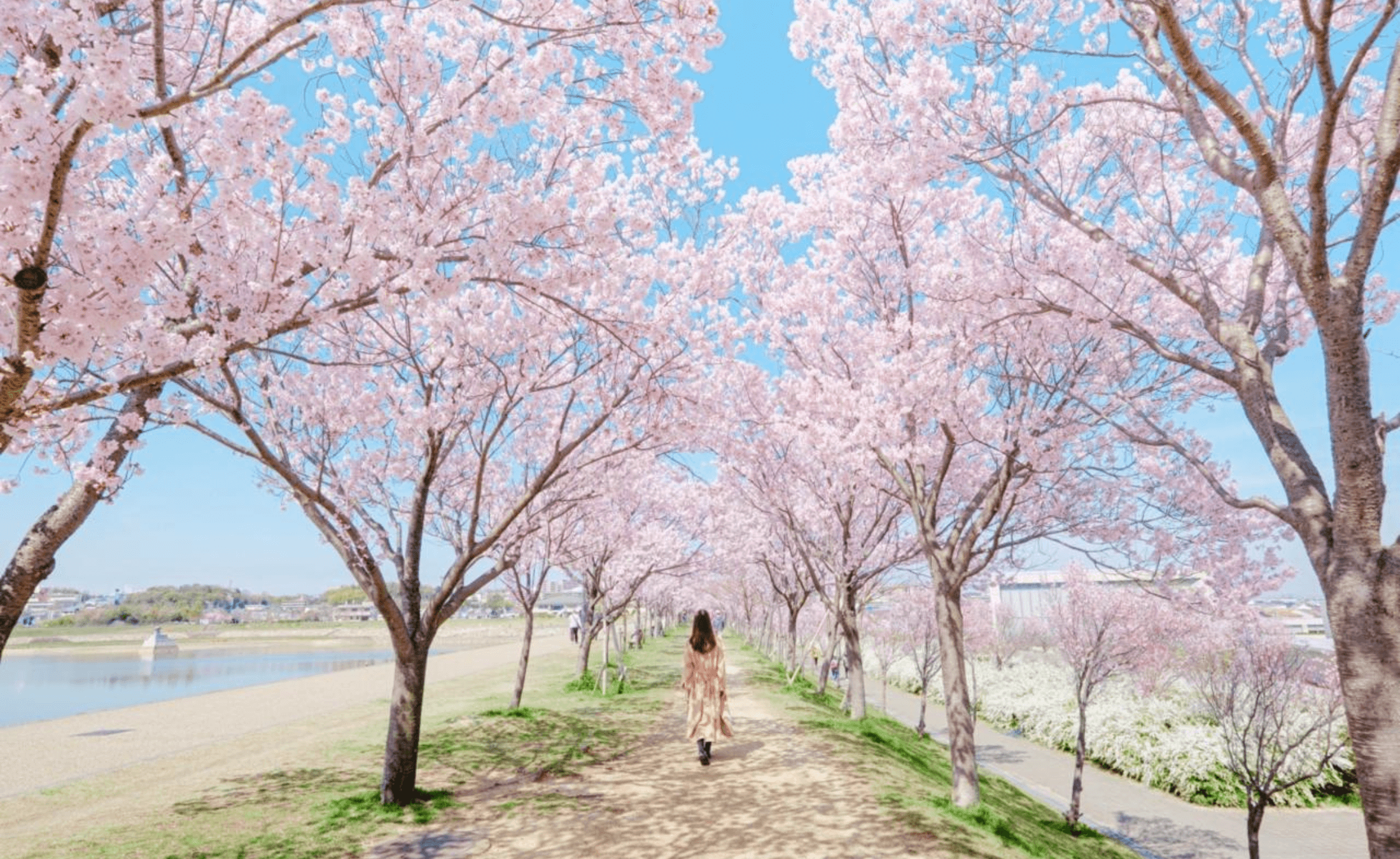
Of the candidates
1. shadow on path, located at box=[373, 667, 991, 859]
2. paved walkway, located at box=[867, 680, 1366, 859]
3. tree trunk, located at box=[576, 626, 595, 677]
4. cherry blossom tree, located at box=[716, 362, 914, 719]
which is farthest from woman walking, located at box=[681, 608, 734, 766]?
tree trunk, located at box=[576, 626, 595, 677]

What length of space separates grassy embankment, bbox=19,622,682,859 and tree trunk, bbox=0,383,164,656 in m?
2.94

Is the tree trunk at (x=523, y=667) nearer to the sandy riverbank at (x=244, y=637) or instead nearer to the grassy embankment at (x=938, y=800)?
the grassy embankment at (x=938, y=800)

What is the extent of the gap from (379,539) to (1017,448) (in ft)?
26.9

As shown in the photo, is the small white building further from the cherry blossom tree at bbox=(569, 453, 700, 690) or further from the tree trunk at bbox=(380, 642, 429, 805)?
the tree trunk at bbox=(380, 642, 429, 805)

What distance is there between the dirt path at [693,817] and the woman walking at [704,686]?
1.59ft

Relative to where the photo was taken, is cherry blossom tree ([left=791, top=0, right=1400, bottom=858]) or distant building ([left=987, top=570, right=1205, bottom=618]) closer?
cherry blossom tree ([left=791, top=0, right=1400, bottom=858])

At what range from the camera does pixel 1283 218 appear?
15.6 ft

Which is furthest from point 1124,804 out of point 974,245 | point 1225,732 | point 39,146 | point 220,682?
point 220,682

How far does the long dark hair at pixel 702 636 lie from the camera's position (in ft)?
35.2

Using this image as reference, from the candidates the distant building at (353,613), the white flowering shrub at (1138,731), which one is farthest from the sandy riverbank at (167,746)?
the distant building at (353,613)

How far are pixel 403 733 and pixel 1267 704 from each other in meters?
12.2

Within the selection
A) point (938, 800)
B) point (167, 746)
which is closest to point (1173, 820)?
point (938, 800)

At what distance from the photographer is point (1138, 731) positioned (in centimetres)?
1958

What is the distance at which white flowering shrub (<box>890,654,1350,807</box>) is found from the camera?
16.8 meters
